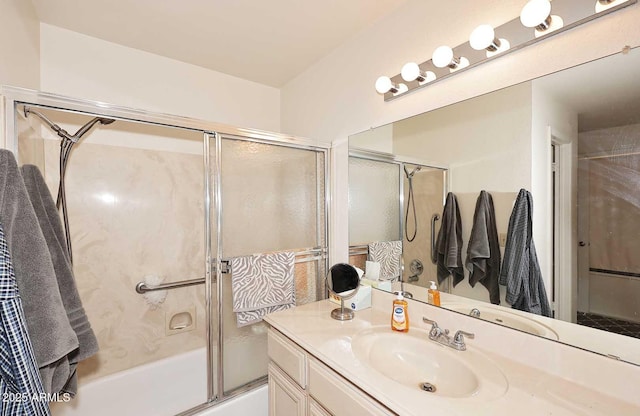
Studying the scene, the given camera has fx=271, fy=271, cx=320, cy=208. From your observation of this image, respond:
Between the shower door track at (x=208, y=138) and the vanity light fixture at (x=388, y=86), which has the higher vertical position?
the vanity light fixture at (x=388, y=86)

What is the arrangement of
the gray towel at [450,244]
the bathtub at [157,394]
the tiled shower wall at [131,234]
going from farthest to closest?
the tiled shower wall at [131,234], the bathtub at [157,394], the gray towel at [450,244]

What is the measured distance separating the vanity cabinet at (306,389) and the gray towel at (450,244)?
0.63 m

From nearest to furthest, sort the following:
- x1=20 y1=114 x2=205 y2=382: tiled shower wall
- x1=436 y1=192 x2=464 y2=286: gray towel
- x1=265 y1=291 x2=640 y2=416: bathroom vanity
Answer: x1=265 y1=291 x2=640 y2=416: bathroom vanity → x1=436 y1=192 x2=464 y2=286: gray towel → x1=20 y1=114 x2=205 y2=382: tiled shower wall

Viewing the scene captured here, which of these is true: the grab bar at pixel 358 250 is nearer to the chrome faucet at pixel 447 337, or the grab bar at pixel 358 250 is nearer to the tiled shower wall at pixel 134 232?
the tiled shower wall at pixel 134 232

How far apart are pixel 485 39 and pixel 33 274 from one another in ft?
5.69

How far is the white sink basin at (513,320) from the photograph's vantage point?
0.93 meters

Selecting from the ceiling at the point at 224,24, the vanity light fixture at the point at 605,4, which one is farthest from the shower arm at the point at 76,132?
the vanity light fixture at the point at 605,4

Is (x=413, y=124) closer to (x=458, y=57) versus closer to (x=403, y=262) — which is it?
(x=458, y=57)

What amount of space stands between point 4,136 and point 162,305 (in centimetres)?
135

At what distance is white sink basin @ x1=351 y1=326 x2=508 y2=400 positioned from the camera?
2.90 feet

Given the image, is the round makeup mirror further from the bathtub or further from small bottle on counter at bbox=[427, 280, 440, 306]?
the bathtub

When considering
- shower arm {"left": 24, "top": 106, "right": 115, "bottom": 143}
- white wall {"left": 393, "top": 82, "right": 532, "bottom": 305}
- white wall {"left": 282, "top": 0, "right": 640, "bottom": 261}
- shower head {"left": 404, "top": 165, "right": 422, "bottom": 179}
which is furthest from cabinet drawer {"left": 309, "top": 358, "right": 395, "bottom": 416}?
shower arm {"left": 24, "top": 106, "right": 115, "bottom": 143}

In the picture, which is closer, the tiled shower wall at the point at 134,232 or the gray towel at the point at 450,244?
the gray towel at the point at 450,244

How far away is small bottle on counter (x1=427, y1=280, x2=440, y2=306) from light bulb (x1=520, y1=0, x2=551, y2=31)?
1.05m
